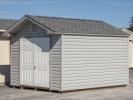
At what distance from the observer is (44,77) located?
17.2 metres

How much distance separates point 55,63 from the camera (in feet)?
54.9

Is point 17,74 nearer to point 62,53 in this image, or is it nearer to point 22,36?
point 22,36

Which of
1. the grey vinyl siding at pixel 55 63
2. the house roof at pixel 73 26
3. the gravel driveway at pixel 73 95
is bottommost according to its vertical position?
the gravel driveway at pixel 73 95

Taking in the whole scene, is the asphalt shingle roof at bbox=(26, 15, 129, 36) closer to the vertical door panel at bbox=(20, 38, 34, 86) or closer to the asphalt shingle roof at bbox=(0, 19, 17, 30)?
the vertical door panel at bbox=(20, 38, 34, 86)

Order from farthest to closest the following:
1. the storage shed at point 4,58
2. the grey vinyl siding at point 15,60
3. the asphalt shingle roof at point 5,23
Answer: the storage shed at point 4,58
the asphalt shingle roof at point 5,23
the grey vinyl siding at point 15,60

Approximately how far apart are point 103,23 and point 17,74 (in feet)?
14.7

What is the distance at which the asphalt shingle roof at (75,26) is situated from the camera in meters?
16.8

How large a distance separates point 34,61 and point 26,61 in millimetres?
608

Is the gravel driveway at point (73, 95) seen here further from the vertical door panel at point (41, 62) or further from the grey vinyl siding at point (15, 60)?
the grey vinyl siding at point (15, 60)

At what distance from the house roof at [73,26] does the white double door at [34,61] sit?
0.67m

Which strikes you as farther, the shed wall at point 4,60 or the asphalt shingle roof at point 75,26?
the shed wall at point 4,60

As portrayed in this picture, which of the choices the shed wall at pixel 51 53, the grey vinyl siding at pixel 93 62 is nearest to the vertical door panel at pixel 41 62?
the shed wall at pixel 51 53

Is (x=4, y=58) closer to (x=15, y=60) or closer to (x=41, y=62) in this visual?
(x=15, y=60)

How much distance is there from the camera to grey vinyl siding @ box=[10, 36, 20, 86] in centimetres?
1880
